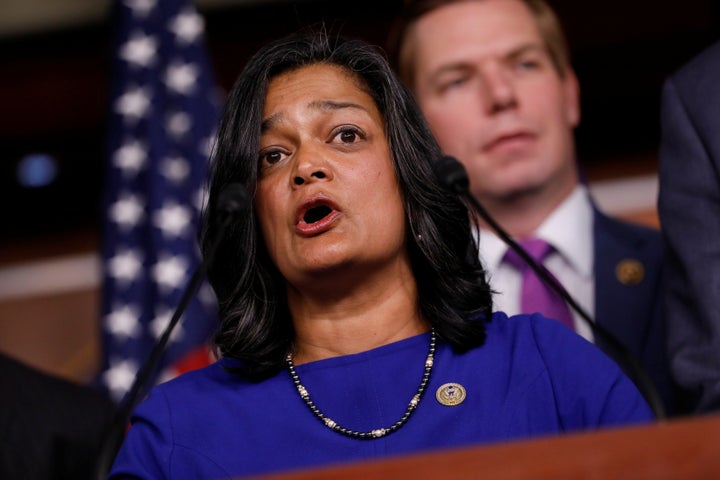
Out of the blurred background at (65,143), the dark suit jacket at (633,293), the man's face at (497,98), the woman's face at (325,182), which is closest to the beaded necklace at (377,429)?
the woman's face at (325,182)

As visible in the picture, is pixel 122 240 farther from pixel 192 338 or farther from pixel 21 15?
pixel 21 15

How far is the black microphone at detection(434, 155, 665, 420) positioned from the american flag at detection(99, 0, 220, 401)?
155 cm

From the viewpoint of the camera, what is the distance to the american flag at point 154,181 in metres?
3.00

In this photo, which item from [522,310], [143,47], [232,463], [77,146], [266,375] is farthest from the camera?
[77,146]

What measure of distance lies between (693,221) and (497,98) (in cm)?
75

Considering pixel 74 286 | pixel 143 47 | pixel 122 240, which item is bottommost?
pixel 74 286

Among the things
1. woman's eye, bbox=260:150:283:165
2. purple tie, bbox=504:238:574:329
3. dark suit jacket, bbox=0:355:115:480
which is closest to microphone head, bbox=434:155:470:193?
woman's eye, bbox=260:150:283:165

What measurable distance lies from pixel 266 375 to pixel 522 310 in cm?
74

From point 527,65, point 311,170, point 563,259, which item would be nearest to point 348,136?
point 311,170

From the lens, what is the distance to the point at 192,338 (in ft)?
9.73

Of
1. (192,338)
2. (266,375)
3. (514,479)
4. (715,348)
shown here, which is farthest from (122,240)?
(514,479)

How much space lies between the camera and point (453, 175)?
1482mm

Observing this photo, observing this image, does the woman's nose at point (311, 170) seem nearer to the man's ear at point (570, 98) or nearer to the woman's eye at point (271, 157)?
the woman's eye at point (271, 157)

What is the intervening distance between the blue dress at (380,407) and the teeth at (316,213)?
21 centimetres
